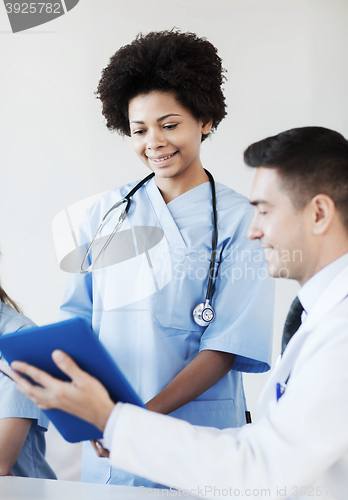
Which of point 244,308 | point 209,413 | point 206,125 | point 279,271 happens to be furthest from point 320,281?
point 206,125

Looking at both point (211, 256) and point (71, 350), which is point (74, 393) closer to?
point (71, 350)

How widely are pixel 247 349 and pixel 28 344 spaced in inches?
21.7

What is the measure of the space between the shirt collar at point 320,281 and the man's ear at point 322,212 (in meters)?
0.06

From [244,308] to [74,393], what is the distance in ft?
1.77

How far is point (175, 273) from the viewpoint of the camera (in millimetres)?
1161

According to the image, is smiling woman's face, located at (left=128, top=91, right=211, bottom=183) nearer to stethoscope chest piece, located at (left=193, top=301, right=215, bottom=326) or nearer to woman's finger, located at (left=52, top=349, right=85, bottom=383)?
stethoscope chest piece, located at (left=193, top=301, right=215, bottom=326)

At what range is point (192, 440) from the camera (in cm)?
66

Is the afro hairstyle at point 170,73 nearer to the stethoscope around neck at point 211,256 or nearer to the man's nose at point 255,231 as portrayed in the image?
the stethoscope around neck at point 211,256

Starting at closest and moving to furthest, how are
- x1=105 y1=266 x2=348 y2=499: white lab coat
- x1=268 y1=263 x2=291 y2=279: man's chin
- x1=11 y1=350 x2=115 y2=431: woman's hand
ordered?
x1=105 y1=266 x2=348 y2=499: white lab coat
x1=11 y1=350 x2=115 y2=431: woman's hand
x1=268 y1=263 x2=291 y2=279: man's chin

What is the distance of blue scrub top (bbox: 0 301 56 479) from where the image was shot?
3.62ft

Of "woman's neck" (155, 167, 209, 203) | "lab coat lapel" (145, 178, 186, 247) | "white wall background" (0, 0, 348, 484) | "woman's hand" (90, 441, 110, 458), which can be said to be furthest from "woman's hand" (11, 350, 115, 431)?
"white wall background" (0, 0, 348, 484)

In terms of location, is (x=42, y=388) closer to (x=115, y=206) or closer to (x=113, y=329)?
(x=113, y=329)

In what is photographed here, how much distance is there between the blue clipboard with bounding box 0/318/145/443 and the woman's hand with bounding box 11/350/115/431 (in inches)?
0.7

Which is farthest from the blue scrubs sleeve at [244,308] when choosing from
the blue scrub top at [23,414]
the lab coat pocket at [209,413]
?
the blue scrub top at [23,414]
